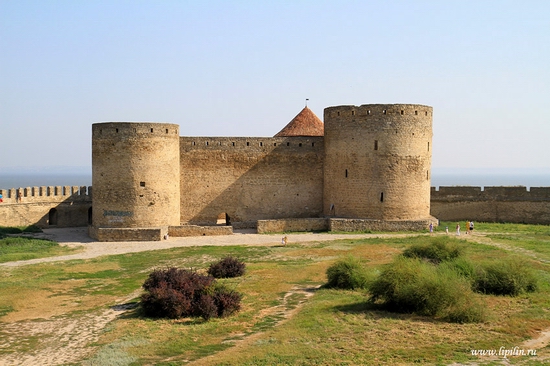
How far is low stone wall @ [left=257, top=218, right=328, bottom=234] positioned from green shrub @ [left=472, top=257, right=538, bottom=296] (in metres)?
11.0

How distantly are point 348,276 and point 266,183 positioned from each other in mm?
12222

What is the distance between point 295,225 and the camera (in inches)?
920

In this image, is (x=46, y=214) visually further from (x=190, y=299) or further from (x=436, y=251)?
(x=436, y=251)

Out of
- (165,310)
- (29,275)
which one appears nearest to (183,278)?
(165,310)

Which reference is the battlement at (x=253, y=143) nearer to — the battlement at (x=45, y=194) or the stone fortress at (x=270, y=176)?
the stone fortress at (x=270, y=176)

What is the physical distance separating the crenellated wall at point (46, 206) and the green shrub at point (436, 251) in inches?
692

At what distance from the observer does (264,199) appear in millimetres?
24812

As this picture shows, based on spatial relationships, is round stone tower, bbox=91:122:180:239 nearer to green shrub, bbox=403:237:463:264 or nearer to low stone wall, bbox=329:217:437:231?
low stone wall, bbox=329:217:437:231

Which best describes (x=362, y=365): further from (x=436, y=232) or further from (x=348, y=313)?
(x=436, y=232)

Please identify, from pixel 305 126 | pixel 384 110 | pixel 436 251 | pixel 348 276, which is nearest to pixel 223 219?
pixel 305 126

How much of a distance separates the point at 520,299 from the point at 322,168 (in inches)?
550

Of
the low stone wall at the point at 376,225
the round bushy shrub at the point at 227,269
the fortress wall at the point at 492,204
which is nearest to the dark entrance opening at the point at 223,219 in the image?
the low stone wall at the point at 376,225

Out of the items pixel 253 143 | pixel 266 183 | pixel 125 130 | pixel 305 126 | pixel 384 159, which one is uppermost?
pixel 305 126

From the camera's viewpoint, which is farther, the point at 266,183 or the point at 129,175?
the point at 266,183
